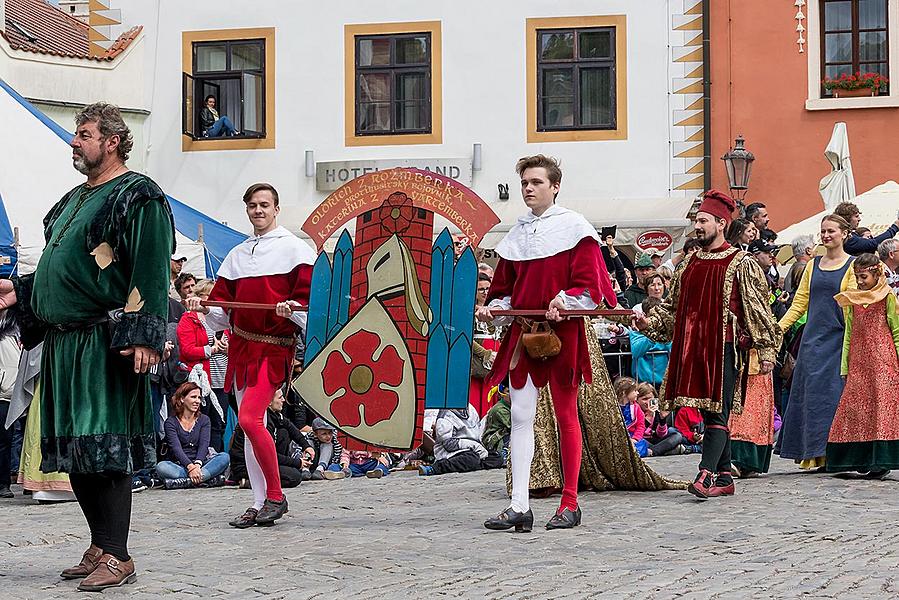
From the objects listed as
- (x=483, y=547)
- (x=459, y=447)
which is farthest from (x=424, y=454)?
(x=483, y=547)

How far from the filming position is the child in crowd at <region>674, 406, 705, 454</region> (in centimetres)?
1191

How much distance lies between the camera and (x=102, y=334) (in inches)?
248

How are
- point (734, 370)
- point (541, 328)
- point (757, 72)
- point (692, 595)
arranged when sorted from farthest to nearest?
point (757, 72) → point (734, 370) → point (541, 328) → point (692, 595)

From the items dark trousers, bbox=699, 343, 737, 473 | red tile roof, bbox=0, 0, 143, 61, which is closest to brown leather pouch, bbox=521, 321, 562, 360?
dark trousers, bbox=699, 343, 737, 473

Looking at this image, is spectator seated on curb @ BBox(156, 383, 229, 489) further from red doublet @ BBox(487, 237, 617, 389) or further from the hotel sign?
the hotel sign

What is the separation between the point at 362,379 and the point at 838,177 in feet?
38.1

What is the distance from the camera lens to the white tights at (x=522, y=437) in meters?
7.96

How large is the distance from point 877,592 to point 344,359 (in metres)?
3.32

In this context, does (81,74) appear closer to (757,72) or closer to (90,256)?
(757,72)

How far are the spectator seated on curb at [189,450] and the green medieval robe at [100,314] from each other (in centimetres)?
495

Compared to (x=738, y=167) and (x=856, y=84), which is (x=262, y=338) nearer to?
(x=738, y=167)

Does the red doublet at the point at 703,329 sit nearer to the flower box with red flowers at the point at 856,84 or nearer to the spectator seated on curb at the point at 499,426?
the spectator seated on curb at the point at 499,426

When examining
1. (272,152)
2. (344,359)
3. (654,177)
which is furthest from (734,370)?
(272,152)

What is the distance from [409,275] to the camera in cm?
835
